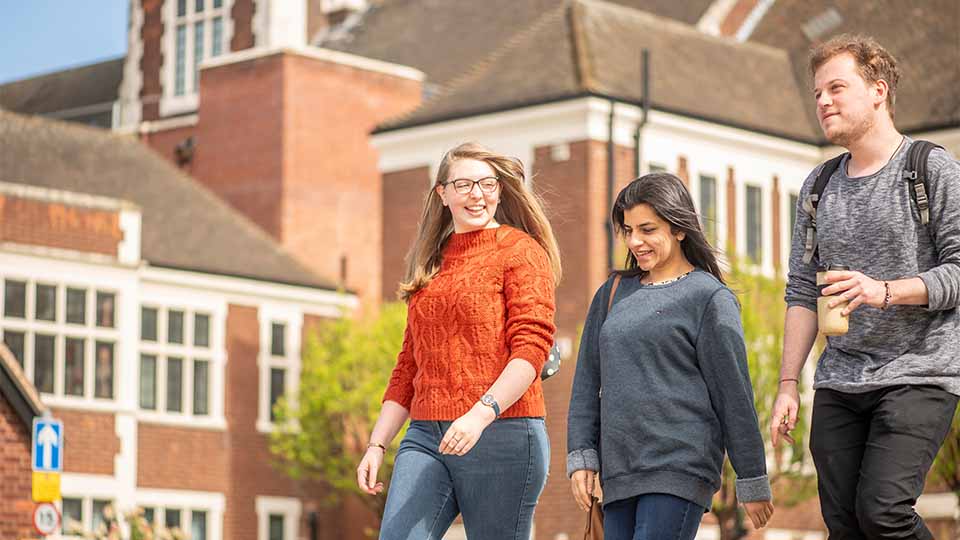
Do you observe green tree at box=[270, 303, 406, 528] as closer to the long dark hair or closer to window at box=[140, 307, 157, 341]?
window at box=[140, 307, 157, 341]

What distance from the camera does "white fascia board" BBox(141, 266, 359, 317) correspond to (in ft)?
126

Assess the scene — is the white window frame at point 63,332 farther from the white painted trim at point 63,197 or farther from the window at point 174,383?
the window at point 174,383

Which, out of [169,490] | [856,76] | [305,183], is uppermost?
[305,183]

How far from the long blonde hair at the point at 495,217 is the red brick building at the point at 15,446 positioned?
A: 1477 cm

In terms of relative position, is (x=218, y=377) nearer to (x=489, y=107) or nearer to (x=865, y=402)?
(x=489, y=107)

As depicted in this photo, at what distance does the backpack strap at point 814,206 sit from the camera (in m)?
7.48

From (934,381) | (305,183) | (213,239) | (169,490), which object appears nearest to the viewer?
(934,381)

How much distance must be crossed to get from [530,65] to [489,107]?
1.44m

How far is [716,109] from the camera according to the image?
40.3m

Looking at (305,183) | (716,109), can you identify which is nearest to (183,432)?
(305,183)

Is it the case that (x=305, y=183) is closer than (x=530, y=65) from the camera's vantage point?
No

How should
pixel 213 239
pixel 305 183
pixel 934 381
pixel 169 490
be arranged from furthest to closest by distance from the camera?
pixel 305 183 → pixel 213 239 → pixel 169 490 → pixel 934 381

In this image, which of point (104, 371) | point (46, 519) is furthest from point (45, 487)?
point (104, 371)

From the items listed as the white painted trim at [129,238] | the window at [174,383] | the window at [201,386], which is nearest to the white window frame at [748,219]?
the window at [201,386]
